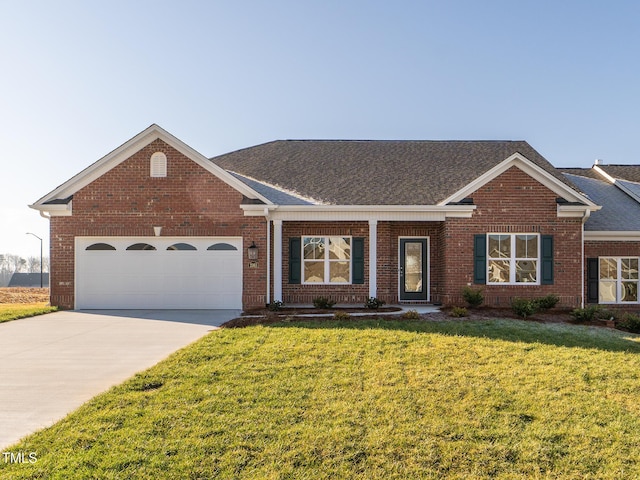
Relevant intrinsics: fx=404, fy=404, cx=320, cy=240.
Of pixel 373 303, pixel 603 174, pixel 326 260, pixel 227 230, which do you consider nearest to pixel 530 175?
pixel 373 303

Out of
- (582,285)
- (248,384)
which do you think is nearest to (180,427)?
(248,384)

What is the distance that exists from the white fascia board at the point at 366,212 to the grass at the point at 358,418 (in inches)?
240

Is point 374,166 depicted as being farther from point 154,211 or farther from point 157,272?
point 157,272

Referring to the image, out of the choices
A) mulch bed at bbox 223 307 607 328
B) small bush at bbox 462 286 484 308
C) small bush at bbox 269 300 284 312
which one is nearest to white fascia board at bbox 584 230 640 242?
mulch bed at bbox 223 307 607 328

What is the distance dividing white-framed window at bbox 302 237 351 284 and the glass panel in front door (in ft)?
6.56

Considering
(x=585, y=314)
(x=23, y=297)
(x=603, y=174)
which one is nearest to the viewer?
(x=585, y=314)

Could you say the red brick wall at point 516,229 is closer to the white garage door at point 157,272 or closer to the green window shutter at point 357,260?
the green window shutter at point 357,260

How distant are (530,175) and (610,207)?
4.92 metres

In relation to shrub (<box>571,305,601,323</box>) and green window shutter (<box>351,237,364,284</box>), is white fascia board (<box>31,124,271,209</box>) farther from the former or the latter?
shrub (<box>571,305,601,323</box>)

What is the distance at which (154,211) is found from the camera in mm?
12469

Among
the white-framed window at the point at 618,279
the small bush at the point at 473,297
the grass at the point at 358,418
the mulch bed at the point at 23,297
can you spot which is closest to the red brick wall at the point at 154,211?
the grass at the point at 358,418

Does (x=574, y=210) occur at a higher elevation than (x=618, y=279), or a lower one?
higher

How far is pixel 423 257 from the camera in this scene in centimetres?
1395

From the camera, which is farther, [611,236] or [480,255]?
[611,236]
